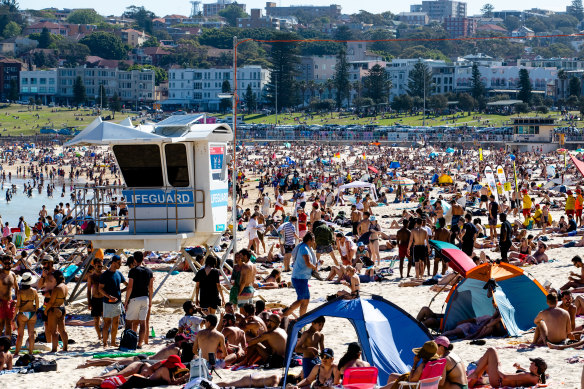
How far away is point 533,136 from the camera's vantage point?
224 feet

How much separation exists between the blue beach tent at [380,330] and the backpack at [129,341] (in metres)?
2.39

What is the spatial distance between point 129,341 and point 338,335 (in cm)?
228

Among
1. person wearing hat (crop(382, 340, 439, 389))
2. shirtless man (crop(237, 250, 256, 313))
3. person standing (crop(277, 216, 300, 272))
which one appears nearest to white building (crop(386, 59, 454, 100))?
person standing (crop(277, 216, 300, 272))

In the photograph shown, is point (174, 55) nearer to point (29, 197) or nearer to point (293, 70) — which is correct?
point (293, 70)

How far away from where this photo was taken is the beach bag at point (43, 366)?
932 centimetres

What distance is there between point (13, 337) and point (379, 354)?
15.1ft

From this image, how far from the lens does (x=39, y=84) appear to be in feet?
442

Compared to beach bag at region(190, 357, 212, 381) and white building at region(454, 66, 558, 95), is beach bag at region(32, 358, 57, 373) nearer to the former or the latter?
beach bag at region(190, 357, 212, 381)

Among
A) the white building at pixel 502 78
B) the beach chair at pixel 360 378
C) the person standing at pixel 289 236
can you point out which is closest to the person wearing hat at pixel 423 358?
the beach chair at pixel 360 378

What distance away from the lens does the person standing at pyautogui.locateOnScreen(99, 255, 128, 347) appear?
10.2 meters

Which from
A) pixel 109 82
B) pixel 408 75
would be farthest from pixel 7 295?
pixel 109 82

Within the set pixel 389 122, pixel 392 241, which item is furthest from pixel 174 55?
pixel 392 241

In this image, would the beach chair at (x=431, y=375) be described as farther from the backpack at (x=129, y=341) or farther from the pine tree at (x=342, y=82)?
the pine tree at (x=342, y=82)

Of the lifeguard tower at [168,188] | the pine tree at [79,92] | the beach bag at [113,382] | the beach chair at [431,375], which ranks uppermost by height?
the lifeguard tower at [168,188]
